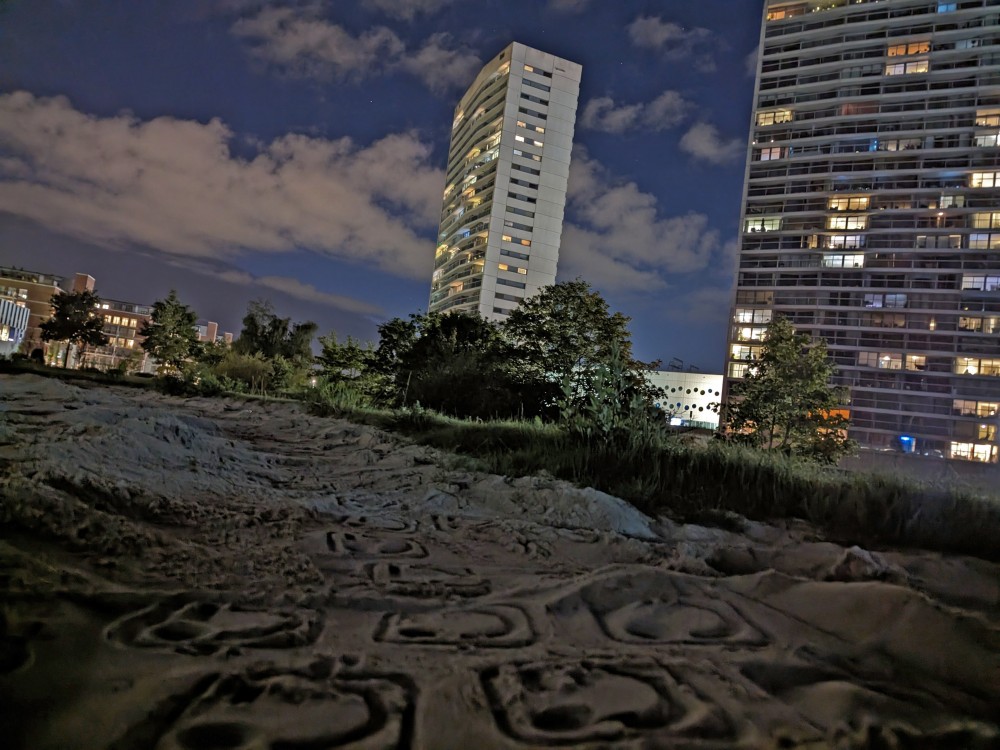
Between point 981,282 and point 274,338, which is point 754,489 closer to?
point 274,338

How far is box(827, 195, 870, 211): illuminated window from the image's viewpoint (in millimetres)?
60688

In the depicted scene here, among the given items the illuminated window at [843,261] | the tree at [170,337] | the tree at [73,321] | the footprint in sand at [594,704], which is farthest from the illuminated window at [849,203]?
the footprint in sand at [594,704]

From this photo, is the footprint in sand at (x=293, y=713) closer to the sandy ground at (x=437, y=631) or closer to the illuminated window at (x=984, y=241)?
the sandy ground at (x=437, y=631)

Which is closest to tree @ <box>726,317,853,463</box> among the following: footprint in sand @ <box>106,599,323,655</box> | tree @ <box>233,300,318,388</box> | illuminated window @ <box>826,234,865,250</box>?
footprint in sand @ <box>106,599,323,655</box>

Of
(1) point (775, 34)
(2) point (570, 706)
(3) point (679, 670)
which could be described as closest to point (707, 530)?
(3) point (679, 670)

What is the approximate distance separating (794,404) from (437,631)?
42.9ft

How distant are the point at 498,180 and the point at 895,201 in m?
52.1

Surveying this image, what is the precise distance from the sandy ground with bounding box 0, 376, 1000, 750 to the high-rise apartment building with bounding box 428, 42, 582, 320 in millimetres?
80674

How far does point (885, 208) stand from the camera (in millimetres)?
59781

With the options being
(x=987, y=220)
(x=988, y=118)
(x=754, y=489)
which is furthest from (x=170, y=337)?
(x=988, y=118)

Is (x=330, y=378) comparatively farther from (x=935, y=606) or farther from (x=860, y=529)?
(x=935, y=606)

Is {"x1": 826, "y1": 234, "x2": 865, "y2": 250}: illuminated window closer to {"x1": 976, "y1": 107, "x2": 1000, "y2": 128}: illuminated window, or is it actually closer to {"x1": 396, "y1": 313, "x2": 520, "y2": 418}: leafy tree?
{"x1": 976, "y1": 107, "x2": 1000, "y2": 128}: illuminated window

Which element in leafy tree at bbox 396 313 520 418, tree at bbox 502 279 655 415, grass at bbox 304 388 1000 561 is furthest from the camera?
tree at bbox 502 279 655 415

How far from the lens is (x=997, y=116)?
183 feet
